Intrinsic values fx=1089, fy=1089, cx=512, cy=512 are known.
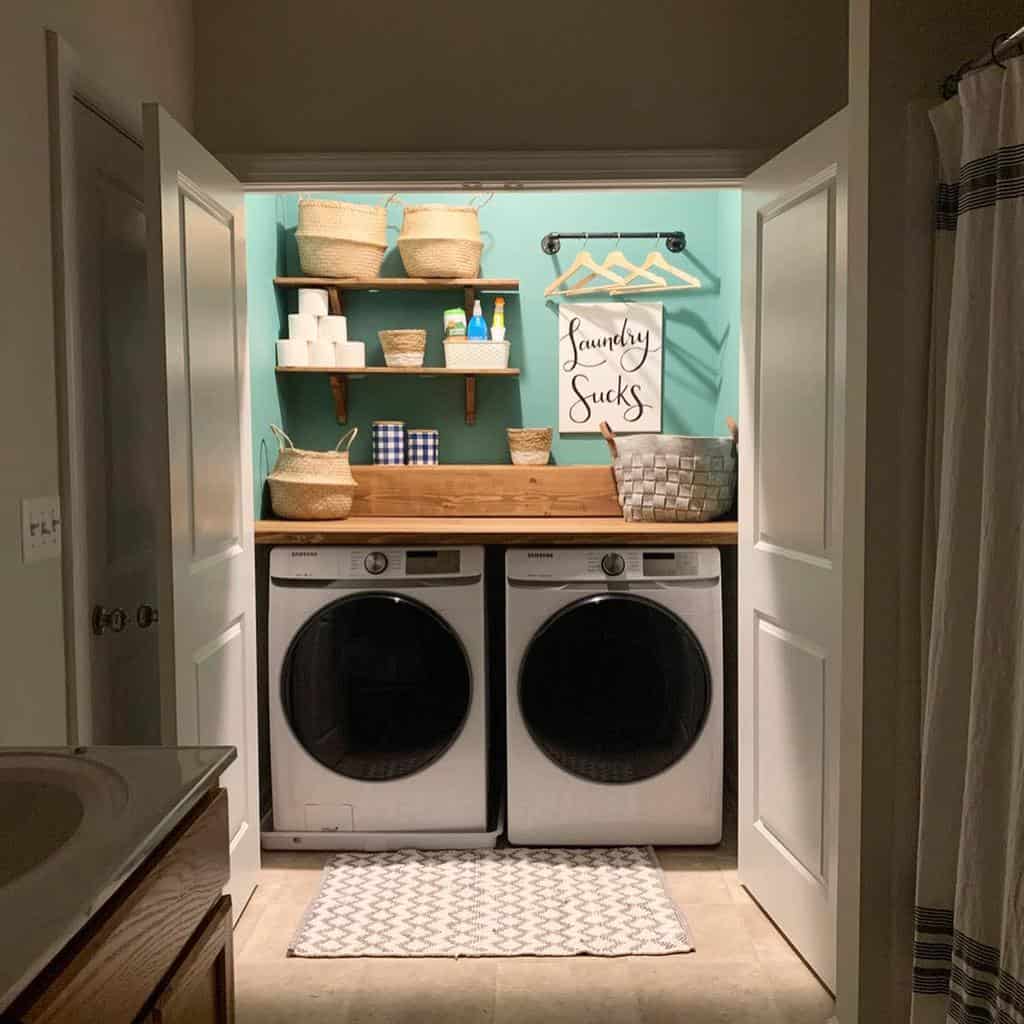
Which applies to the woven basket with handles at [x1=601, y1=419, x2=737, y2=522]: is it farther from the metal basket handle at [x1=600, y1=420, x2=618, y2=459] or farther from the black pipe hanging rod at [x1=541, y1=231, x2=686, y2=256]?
the black pipe hanging rod at [x1=541, y1=231, x2=686, y2=256]

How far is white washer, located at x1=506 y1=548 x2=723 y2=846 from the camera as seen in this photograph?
320 centimetres

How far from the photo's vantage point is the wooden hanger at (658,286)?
3.93 m

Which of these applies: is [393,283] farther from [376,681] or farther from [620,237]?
[376,681]

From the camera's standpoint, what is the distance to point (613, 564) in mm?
3205

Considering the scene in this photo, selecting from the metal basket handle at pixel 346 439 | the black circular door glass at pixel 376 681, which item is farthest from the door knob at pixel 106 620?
the metal basket handle at pixel 346 439

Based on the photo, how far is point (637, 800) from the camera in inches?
127

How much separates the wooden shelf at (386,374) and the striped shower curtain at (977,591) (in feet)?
7.07

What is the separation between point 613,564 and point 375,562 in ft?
2.30

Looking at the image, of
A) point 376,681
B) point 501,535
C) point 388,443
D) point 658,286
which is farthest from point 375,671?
point 658,286

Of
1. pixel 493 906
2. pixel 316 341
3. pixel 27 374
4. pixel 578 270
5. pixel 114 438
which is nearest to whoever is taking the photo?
pixel 27 374

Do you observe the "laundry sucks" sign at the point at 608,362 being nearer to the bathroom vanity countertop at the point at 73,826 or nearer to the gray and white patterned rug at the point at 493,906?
the gray and white patterned rug at the point at 493,906

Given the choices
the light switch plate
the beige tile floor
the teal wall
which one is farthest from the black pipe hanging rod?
the light switch plate

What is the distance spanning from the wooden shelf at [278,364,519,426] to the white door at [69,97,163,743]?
129 centimetres

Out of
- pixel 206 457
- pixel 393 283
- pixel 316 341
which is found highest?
pixel 393 283
